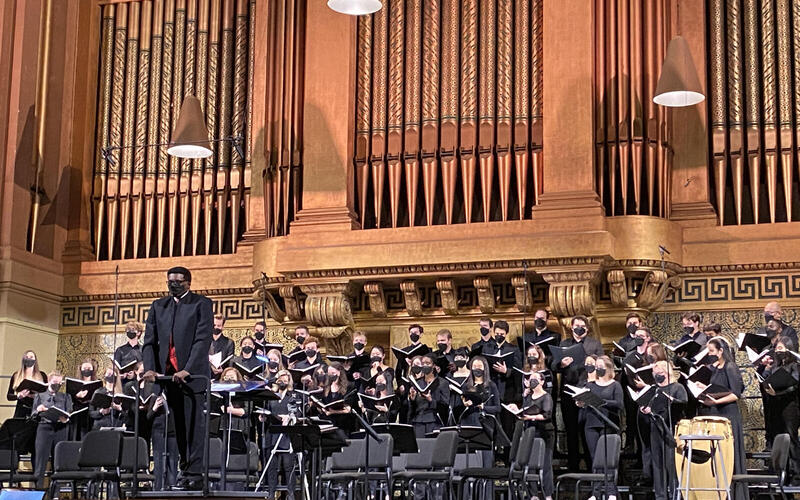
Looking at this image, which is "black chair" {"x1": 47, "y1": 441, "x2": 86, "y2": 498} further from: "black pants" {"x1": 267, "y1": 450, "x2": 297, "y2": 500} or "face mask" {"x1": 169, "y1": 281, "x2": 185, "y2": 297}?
"face mask" {"x1": 169, "y1": 281, "x2": 185, "y2": 297}

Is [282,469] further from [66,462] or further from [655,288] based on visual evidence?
[655,288]

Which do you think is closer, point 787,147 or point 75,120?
point 787,147

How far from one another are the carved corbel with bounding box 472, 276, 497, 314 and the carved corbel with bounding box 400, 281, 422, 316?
0.51 meters

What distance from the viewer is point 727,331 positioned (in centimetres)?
1054

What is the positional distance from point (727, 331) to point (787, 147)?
1561mm

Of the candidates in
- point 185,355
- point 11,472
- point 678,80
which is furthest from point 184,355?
point 678,80

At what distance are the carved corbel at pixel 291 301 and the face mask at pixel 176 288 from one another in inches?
129

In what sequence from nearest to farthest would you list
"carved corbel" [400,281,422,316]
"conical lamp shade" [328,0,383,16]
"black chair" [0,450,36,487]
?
1. "conical lamp shade" [328,0,383,16]
2. "black chair" [0,450,36,487]
3. "carved corbel" [400,281,422,316]

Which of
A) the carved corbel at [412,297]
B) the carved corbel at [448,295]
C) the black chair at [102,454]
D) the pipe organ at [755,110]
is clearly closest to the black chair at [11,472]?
the black chair at [102,454]

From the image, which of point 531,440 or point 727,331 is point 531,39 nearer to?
point 727,331

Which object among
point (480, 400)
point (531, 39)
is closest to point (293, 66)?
point (531, 39)

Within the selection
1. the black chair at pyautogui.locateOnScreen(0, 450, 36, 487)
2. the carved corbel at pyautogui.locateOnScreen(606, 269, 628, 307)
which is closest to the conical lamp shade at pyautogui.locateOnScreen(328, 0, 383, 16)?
the carved corbel at pyautogui.locateOnScreen(606, 269, 628, 307)

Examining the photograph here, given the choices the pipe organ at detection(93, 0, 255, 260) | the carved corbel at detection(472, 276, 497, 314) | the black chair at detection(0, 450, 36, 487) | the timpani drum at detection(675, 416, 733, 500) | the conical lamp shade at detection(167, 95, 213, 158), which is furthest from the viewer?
the pipe organ at detection(93, 0, 255, 260)

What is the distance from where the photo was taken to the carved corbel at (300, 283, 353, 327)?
36.2ft
